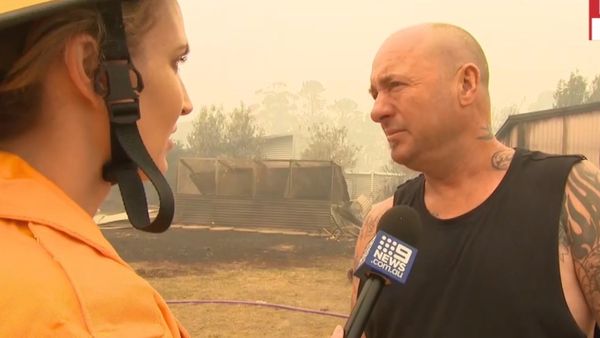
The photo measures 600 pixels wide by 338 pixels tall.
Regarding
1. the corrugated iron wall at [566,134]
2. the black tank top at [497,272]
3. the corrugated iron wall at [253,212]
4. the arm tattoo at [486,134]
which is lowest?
the corrugated iron wall at [253,212]

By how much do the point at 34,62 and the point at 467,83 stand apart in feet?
6.36

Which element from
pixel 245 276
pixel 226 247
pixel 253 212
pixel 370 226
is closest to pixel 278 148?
pixel 253 212

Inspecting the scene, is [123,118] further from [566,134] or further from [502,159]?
[566,134]

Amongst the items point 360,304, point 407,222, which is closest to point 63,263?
point 360,304

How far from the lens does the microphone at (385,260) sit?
4.75ft

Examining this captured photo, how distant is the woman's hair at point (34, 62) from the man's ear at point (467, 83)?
5.93 ft

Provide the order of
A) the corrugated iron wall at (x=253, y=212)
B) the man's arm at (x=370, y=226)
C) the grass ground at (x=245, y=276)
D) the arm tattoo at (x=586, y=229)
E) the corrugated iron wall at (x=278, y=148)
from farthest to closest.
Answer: the corrugated iron wall at (x=278, y=148)
the corrugated iron wall at (x=253, y=212)
the grass ground at (x=245, y=276)
the man's arm at (x=370, y=226)
the arm tattoo at (x=586, y=229)

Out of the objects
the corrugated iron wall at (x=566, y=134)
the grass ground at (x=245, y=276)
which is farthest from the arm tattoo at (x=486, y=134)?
the corrugated iron wall at (x=566, y=134)

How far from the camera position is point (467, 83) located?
7.97 feet

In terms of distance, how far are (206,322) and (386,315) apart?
6.15 metres

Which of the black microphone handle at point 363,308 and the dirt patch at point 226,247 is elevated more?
the black microphone handle at point 363,308

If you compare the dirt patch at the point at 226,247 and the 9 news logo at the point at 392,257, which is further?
the dirt patch at the point at 226,247

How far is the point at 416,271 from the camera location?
219 centimetres

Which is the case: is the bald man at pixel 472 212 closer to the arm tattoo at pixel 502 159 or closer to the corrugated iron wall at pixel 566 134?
the arm tattoo at pixel 502 159
